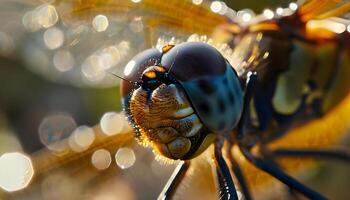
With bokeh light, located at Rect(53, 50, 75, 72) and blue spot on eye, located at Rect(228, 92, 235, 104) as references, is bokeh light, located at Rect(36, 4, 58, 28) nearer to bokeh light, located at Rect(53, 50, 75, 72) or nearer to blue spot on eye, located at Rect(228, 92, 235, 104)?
bokeh light, located at Rect(53, 50, 75, 72)

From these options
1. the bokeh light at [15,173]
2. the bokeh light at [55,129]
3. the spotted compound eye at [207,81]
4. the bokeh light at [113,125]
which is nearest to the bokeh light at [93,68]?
the bokeh light at [113,125]

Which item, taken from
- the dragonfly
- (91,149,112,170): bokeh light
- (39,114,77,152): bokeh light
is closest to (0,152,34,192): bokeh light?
(39,114,77,152): bokeh light

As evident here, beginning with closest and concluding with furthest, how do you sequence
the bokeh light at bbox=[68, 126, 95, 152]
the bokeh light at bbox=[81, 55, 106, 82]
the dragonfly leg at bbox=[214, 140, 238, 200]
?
1. the dragonfly leg at bbox=[214, 140, 238, 200]
2. the bokeh light at bbox=[81, 55, 106, 82]
3. the bokeh light at bbox=[68, 126, 95, 152]

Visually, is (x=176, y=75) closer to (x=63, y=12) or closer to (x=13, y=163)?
(x=63, y=12)

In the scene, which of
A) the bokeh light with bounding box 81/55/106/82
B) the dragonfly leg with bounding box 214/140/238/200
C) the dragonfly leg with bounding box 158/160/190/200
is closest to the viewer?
the dragonfly leg with bounding box 214/140/238/200

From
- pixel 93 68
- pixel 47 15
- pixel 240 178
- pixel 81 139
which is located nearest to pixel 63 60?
pixel 93 68

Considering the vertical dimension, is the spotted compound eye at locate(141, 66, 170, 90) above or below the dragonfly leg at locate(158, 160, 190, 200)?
above

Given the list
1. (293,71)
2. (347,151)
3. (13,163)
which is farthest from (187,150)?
(13,163)
